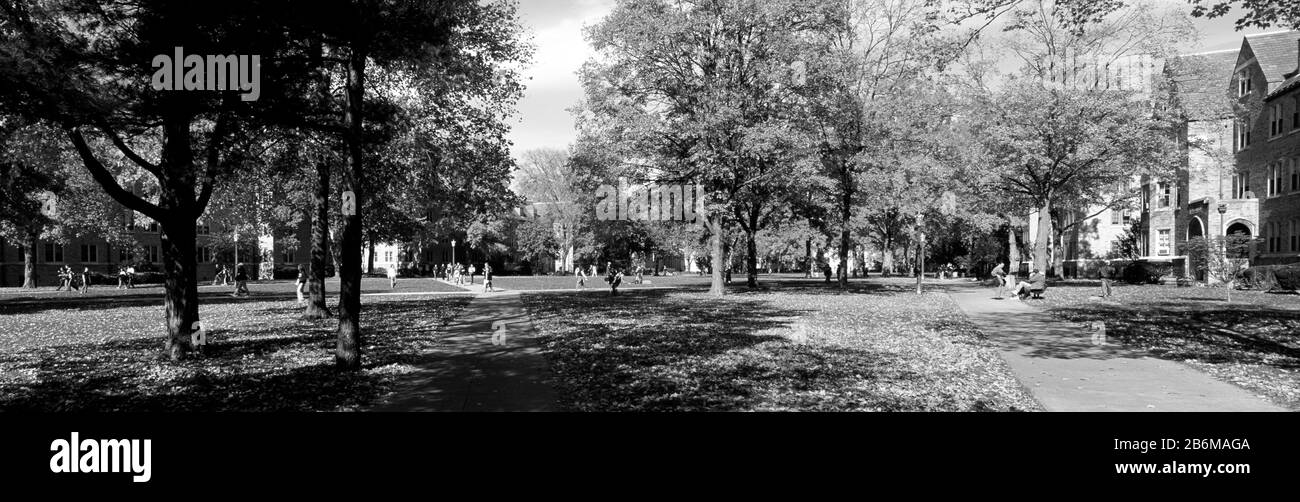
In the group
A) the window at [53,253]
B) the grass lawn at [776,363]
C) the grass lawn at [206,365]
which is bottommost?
the grass lawn at [206,365]

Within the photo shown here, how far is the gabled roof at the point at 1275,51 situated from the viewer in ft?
124

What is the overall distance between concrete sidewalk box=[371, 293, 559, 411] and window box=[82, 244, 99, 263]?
57.8 m

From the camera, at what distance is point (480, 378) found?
30.7 feet

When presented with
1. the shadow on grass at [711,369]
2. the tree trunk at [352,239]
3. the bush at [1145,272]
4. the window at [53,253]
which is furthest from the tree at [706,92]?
the window at [53,253]

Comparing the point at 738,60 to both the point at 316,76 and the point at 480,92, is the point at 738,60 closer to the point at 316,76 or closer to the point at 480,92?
the point at 480,92

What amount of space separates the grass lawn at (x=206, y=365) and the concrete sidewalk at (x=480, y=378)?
44 centimetres

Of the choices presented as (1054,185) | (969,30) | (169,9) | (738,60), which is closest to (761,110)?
(738,60)

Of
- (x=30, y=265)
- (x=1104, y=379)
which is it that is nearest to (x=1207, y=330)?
(x=1104, y=379)

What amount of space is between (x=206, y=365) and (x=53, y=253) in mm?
58201

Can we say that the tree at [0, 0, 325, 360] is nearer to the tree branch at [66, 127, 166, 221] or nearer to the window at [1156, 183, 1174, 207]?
the tree branch at [66, 127, 166, 221]

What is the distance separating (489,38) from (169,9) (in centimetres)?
977

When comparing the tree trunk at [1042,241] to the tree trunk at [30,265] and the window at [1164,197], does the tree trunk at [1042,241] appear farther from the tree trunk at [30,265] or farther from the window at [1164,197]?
the tree trunk at [30,265]

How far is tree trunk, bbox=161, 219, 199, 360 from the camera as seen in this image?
11.0 metres

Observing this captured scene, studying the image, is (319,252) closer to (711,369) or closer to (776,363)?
(711,369)
